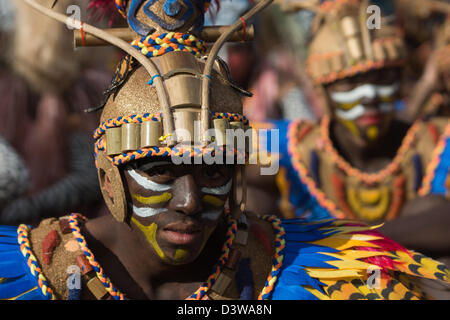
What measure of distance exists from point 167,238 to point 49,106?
3.51m

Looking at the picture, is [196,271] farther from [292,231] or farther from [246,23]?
[246,23]

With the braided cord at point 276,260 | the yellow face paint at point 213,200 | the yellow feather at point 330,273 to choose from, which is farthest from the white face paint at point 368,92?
the yellow face paint at point 213,200

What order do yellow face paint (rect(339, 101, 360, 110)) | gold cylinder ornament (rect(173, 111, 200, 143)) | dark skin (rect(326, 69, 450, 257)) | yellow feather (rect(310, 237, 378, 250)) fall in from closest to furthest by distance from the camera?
gold cylinder ornament (rect(173, 111, 200, 143)) → yellow feather (rect(310, 237, 378, 250)) → dark skin (rect(326, 69, 450, 257)) → yellow face paint (rect(339, 101, 360, 110))

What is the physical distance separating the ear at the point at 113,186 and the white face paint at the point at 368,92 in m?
2.76

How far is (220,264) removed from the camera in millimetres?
2830

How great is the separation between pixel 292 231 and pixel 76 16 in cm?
145

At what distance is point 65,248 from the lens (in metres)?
2.74

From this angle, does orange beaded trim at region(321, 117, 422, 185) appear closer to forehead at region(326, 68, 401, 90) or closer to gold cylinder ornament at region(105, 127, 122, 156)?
forehead at region(326, 68, 401, 90)

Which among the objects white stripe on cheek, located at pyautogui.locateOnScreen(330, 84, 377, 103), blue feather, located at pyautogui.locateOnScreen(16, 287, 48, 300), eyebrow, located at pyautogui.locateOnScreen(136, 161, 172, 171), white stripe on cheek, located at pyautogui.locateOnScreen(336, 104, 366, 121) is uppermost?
white stripe on cheek, located at pyautogui.locateOnScreen(330, 84, 377, 103)

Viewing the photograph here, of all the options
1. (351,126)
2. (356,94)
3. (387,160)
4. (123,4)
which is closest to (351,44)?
(356,94)

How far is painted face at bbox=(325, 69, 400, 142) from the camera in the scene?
194 inches

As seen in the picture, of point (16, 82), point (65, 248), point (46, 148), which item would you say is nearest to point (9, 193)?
point (46, 148)

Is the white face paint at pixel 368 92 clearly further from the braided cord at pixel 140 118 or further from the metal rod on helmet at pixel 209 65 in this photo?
the braided cord at pixel 140 118
